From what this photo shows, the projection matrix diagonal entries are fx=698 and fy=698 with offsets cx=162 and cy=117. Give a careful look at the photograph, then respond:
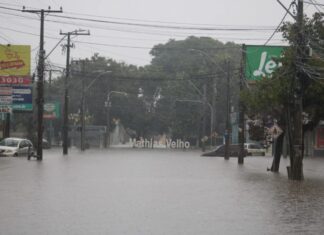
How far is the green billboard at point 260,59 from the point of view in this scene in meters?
39.7

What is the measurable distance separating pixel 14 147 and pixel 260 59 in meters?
20.1

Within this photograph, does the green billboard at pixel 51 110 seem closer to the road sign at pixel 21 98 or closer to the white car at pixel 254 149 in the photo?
the road sign at pixel 21 98

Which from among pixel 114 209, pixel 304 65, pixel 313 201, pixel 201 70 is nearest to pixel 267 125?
pixel 304 65

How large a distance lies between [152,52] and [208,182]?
350ft

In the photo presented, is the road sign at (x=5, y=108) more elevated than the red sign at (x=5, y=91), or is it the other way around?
the red sign at (x=5, y=91)

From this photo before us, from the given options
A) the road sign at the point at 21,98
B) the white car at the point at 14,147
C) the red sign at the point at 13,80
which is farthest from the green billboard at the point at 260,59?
the red sign at the point at 13,80

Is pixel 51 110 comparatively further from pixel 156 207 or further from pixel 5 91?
pixel 156 207

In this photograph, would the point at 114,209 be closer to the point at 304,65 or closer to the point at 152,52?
the point at 304,65

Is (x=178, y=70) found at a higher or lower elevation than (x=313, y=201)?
higher

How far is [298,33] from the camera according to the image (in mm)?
27234

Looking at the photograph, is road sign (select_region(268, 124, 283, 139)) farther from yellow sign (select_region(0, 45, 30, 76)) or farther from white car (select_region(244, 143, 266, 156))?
white car (select_region(244, 143, 266, 156))

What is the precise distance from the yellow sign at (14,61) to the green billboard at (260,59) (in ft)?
85.6

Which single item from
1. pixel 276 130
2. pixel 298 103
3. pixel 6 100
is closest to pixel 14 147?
pixel 6 100

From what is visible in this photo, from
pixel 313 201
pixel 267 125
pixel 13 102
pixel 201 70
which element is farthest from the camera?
pixel 201 70
